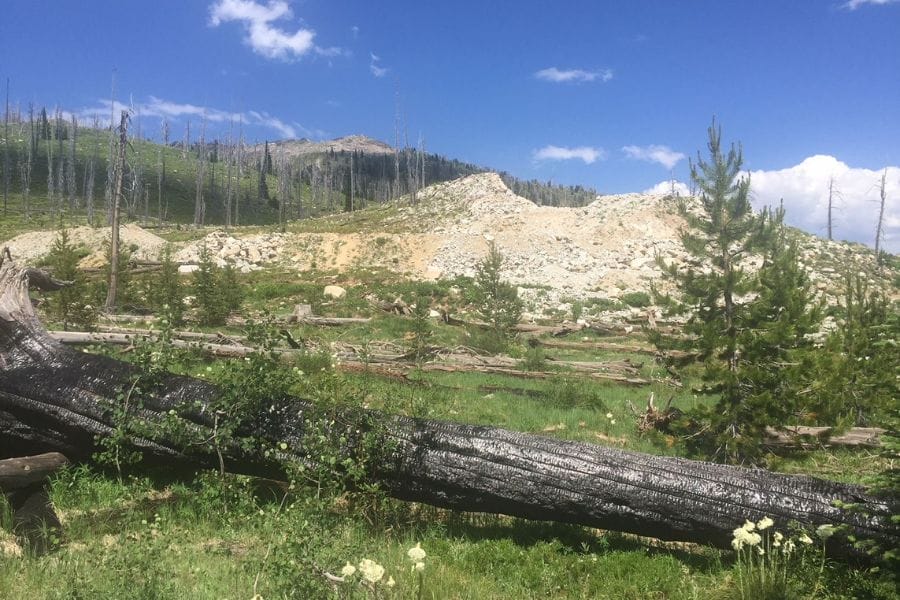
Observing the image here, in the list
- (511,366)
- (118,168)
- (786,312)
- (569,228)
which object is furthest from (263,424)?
(569,228)

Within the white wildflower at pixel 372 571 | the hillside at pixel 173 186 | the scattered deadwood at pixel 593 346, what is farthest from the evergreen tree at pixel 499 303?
the hillside at pixel 173 186

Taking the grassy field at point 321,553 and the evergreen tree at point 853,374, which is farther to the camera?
the evergreen tree at point 853,374

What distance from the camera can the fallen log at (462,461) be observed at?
17.4 feet

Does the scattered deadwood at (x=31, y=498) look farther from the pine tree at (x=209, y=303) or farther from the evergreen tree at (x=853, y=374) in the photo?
the pine tree at (x=209, y=303)

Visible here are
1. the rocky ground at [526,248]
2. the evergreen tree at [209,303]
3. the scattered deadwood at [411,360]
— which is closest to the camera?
the scattered deadwood at [411,360]

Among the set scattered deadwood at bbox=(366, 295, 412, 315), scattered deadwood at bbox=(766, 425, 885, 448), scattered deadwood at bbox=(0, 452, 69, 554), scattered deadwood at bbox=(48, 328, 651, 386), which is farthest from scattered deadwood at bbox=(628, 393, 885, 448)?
scattered deadwood at bbox=(366, 295, 412, 315)

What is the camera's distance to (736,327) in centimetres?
995

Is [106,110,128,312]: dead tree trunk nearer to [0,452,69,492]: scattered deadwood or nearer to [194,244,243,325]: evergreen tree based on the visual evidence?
[194,244,243,325]: evergreen tree

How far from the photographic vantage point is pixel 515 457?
19.0 feet

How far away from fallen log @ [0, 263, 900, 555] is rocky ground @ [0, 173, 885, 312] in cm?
3320

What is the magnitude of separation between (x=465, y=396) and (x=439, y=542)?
8000 millimetres

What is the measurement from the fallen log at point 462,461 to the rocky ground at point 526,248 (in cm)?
3320

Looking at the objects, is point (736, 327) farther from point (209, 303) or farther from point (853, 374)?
point (209, 303)

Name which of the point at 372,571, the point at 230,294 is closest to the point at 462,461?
the point at 372,571
